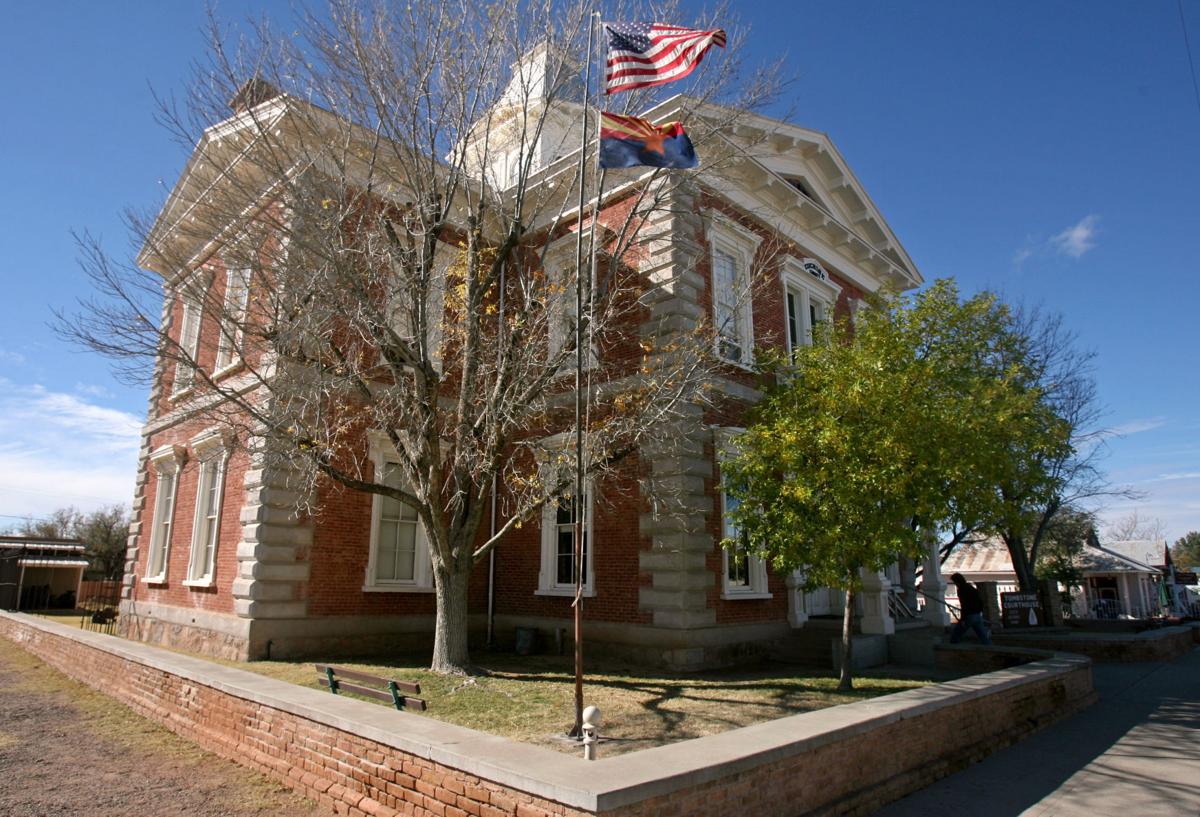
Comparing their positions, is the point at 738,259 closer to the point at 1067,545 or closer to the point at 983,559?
the point at 1067,545

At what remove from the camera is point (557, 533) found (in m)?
15.1

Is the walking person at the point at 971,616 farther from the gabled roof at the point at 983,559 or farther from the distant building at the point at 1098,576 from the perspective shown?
the gabled roof at the point at 983,559

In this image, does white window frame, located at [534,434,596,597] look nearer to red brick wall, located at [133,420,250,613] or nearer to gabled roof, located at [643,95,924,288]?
red brick wall, located at [133,420,250,613]

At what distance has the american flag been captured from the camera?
8.84 meters

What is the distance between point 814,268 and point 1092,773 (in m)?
12.7

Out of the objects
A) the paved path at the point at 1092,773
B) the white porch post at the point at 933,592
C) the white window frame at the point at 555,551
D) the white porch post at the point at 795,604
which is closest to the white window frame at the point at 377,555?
the white window frame at the point at 555,551

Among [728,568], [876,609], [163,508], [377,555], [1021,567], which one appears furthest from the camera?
[1021,567]

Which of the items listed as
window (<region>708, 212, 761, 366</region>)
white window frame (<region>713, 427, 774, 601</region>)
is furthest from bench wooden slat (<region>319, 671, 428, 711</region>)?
window (<region>708, 212, 761, 366</region>)

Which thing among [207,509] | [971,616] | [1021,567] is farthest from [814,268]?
[1021,567]

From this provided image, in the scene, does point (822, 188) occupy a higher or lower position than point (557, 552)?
higher

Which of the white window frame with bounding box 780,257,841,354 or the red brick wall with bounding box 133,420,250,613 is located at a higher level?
the white window frame with bounding box 780,257,841,354

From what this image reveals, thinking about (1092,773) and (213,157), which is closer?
(1092,773)

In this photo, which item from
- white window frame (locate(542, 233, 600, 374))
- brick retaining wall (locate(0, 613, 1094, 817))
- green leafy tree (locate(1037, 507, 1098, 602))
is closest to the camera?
brick retaining wall (locate(0, 613, 1094, 817))

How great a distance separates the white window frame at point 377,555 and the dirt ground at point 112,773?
438 cm
